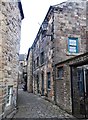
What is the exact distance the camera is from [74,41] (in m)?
11.6

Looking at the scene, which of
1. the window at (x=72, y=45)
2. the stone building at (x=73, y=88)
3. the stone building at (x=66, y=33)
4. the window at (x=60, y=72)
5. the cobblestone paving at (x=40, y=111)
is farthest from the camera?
the window at (x=72, y=45)

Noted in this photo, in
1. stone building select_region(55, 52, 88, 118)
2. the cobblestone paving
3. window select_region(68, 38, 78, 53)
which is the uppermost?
window select_region(68, 38, 78, 53)

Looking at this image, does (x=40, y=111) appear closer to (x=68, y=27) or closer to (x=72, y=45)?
(x=72, y=45)

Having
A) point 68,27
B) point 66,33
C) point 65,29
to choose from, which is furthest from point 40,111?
point 68,27

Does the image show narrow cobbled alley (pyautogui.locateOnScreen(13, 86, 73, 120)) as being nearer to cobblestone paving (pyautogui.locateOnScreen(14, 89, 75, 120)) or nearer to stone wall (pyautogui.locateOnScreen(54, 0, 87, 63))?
cobblestone paving (pyautogui.locateOnScreen(14, 89, 75, 120))

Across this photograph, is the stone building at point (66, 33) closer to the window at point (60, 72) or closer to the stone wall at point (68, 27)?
the stone wall at point (68, 27)

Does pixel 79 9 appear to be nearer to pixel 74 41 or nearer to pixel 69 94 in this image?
pixel 74 41

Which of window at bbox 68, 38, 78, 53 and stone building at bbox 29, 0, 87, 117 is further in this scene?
window at bbox 68, 38, 78, 53

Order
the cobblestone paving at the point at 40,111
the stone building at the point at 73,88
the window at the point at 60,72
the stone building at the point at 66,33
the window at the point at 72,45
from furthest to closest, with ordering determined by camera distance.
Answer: the window at the point at 72,45 → the stone building at the point at 66,33 → the window at the point at 60,72 → the cobblestone paving at the point at 40,111 → the stone building at the point at 73,88

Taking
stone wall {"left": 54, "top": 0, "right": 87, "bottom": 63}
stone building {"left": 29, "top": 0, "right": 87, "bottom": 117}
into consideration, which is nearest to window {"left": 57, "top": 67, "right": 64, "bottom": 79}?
stone building {"left": 29, "top": 0, "right": 87, "bottom": 117}

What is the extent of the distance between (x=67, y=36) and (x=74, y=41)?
2.45ft

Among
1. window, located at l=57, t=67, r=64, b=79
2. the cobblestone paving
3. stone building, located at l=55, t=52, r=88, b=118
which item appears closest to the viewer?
stone building, located at l=55, t=52, r=88, b=118

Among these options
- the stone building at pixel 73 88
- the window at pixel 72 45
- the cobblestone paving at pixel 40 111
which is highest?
the window at pixel 72 45

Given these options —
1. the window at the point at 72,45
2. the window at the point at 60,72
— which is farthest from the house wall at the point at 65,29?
the window at the point at 60,72
